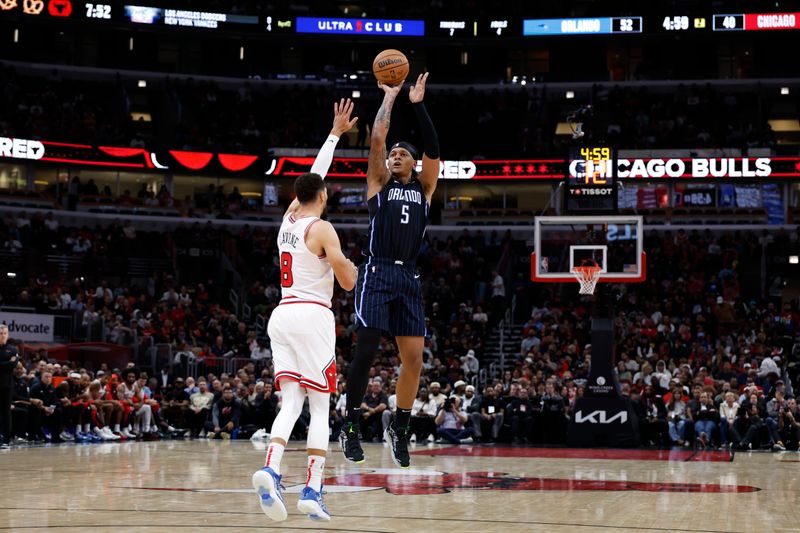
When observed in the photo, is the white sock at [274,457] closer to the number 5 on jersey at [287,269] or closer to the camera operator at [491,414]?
the number 5 on jersey at [287,269]

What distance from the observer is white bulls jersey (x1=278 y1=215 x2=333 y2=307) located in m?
7.07

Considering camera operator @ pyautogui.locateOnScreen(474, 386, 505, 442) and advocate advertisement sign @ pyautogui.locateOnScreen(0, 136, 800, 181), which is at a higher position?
advocate advertisement sign @ pyautogui.locateOnScreen(0, 136, 800, 181)

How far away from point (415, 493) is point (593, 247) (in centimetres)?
1230

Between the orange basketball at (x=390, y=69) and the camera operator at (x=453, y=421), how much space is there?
13490 millimetres

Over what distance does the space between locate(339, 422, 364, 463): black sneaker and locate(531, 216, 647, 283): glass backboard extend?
13289mm

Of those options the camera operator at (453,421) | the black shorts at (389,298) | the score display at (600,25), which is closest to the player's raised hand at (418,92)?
the black shorts at (389,298)

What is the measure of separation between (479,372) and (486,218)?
13.2 m

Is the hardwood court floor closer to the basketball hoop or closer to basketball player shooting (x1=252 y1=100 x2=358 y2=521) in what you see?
basketball player shooting (x1=252 y1=100 x2=358 y2=521)

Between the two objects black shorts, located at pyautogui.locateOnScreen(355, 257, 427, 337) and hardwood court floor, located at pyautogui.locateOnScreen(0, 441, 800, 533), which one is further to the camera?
black shorts, located at pyautogui.locateOnScreen(355, 257, 427, 337)

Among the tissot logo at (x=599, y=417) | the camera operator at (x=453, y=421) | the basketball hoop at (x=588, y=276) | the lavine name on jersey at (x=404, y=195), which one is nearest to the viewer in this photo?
the lavine name on jersey at (x=404, y=195)

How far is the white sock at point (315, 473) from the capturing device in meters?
6.84

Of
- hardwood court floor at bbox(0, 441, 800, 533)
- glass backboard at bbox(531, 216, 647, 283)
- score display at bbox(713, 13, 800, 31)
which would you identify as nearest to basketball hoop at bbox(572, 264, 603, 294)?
glass backboard at bbox(531, 216, 647, 283)

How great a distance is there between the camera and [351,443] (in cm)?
761

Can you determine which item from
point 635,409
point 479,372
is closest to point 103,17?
point 479,372
